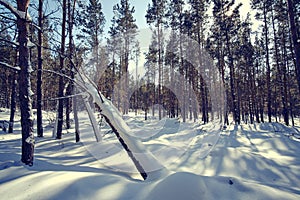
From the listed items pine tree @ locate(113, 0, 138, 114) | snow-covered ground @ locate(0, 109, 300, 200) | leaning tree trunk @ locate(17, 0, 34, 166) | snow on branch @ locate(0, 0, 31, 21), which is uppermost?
pine tree @ locate(113, 0, 138, 114)

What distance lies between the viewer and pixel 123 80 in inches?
1248

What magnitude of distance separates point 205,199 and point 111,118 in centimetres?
320

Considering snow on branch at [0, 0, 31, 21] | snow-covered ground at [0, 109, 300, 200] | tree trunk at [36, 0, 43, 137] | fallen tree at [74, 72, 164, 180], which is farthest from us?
tree trunk at [36, 0, 43, 137]

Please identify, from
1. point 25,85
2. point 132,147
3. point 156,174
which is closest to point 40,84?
point 25,85

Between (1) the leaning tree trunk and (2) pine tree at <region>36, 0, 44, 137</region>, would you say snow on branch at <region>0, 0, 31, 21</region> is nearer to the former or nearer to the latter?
(1) the leaning tree trunk

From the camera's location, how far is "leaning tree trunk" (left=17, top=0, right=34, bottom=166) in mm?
4457

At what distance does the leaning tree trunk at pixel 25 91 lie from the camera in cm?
446

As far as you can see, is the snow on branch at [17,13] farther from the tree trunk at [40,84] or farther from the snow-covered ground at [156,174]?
Result: the tree trunk at [40,84]

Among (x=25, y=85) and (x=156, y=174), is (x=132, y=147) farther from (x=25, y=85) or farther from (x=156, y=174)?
(x=25, y=85)

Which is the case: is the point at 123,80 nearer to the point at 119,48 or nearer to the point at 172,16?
the point at 119,48

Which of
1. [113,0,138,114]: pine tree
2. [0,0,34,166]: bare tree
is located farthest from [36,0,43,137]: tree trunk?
[113,0,138,114]: pine tree

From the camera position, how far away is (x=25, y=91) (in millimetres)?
4520

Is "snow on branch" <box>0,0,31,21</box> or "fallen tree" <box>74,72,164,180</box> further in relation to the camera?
"fallen tree" <box>74,72,164,180</box>

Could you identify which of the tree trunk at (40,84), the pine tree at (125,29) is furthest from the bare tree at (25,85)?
the pine tree at (125,29)
